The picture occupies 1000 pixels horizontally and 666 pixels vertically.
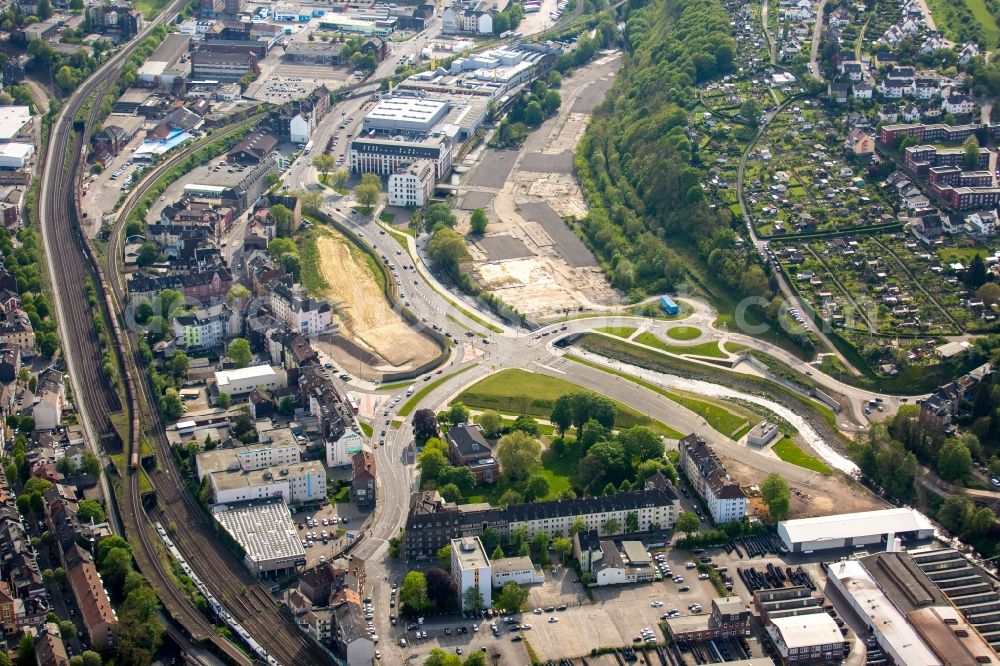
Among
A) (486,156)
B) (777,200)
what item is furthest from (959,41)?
(486,156)

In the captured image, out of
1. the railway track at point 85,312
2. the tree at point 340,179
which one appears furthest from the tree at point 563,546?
the tree at point 340,179

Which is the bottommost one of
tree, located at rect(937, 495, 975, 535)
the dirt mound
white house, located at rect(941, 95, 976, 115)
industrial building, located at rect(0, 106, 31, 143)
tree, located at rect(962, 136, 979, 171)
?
the dirt mound

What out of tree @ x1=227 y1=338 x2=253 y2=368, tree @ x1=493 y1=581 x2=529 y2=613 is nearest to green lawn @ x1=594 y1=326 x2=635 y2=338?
tree @ x1=227 y1=338 x2=253 y2=368

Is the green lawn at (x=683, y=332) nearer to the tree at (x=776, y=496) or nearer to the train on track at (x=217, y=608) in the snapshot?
the tree at (x=776, y=496)

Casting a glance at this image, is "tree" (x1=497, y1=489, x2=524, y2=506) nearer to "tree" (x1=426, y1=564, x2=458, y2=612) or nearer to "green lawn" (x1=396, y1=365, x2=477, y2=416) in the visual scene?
"tree" (x1=426, y1=564, x2=458, y2=612)

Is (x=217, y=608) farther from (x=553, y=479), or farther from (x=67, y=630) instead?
(x=553, y=479)

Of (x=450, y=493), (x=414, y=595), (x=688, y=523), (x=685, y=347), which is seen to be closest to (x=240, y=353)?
(x=450, y=493)
